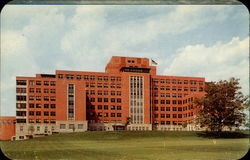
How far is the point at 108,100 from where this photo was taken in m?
98.5

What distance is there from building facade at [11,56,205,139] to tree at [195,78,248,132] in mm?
34106

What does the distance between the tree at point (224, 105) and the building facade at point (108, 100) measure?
112 feet

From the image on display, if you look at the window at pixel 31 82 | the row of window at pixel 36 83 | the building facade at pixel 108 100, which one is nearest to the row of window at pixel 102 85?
the building facade at pixel 108 100

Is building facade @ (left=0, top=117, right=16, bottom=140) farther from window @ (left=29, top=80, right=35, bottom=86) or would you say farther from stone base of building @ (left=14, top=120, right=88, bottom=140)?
window @ (left=29, top=80, right=35, bottom=86)

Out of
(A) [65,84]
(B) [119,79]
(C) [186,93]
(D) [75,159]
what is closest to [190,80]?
(C) [186,93]

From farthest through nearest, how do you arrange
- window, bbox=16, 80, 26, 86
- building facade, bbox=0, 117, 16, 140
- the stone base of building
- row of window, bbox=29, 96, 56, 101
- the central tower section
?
the central tower section < building facade, bbox=0, 117, 16, 140 < row of window, bbox=29, 96, 56, 101 < window, bbox=16, 80, 26, 86 < the stone base of building

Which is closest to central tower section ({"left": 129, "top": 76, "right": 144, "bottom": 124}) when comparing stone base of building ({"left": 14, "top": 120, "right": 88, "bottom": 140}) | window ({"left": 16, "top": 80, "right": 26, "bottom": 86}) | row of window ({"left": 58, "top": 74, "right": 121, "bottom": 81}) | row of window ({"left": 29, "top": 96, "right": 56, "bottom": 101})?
row of window ({"left": 58, "top": 74, "right": 121, "bottom": 81})

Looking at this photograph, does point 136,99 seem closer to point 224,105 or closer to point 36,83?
point 36,83

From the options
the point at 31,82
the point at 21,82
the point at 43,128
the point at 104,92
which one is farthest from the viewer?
the point at 104,92

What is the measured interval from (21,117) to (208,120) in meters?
54.5

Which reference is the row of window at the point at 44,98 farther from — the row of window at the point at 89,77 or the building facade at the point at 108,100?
the row of window at the point at 89,77

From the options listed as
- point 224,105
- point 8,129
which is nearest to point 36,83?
point 8,129

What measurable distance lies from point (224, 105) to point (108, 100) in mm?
49012

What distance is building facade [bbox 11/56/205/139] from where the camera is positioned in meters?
89.3
